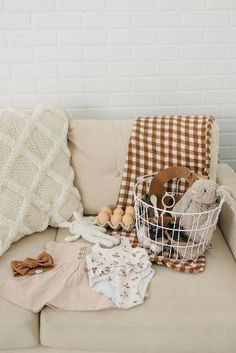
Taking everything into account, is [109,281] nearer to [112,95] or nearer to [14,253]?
[14,253]

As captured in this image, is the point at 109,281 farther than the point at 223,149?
No

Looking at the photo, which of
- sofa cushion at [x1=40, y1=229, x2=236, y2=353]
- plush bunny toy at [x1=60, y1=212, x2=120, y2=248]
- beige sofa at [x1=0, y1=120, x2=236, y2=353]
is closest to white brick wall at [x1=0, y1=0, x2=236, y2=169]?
plush bunny toy at [x1=60, y1=212, x2=120, y2=248]

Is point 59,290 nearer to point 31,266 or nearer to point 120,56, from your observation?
point 31,266

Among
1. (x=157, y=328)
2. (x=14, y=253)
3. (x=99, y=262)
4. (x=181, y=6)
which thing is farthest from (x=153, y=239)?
(x=181, y=6)

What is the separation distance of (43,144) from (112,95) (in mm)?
530

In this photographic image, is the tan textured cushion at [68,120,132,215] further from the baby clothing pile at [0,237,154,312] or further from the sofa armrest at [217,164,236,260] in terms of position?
the sofa armrest at [217,164,236,260]

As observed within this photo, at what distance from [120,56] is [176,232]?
912 mm

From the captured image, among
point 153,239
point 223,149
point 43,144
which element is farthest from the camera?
point 223,149

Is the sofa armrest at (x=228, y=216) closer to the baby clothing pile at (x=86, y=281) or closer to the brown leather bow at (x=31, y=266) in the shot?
the baby clothing pile at (x=86, y=281)

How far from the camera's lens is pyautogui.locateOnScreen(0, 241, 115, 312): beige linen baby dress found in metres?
1.52

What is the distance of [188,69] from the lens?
2273 millimetres

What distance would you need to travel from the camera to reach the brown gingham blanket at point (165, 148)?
1944mm

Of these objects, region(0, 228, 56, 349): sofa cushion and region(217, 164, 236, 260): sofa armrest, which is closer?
region(0, 228, 56, 349): sofa cushion

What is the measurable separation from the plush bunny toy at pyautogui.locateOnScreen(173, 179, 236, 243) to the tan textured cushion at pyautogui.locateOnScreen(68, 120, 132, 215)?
38 centimetres
